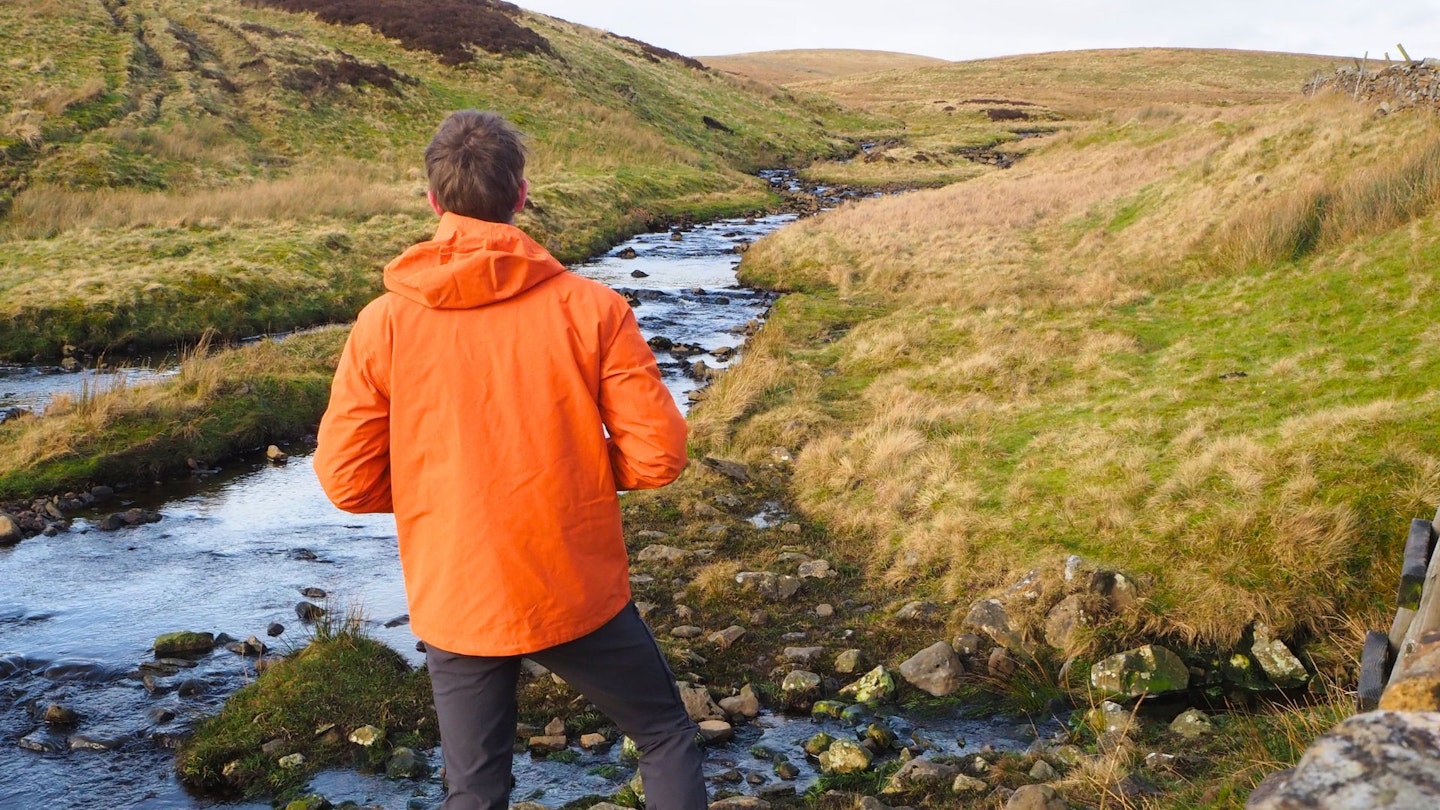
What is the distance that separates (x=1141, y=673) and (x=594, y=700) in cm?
477

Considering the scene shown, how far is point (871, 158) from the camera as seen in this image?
210 ft

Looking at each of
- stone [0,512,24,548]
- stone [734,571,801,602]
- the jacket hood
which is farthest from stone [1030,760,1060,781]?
stone [0,512,24,548]

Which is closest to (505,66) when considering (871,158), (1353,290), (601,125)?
(601,125)

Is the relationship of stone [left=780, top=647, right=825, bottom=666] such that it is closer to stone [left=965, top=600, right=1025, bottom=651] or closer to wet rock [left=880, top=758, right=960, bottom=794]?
stone [left=965, top=600, right=1025, bottom=651]

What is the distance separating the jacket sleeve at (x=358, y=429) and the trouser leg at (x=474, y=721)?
64cm

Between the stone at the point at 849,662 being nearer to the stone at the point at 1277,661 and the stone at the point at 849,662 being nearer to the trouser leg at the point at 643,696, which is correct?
the stone at the point at 1277,661

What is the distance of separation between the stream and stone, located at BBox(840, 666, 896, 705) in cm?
40

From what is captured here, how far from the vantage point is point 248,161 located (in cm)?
3453

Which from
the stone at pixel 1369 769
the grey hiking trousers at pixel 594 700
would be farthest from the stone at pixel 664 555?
the stone at pixel 1369 769

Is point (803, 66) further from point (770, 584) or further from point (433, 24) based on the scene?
point (770, 584)

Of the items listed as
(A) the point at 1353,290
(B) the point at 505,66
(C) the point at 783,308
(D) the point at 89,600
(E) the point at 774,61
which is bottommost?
(D) the point at 89,600

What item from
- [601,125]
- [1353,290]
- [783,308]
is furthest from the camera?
[601,125]

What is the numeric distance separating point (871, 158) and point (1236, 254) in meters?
49.7

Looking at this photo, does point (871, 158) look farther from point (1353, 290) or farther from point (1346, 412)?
point (1346, 412)
